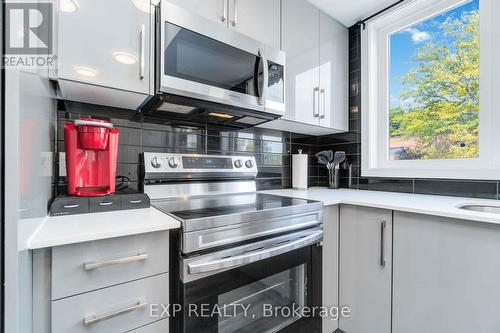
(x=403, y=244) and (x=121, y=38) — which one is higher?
(x=121, y=38)

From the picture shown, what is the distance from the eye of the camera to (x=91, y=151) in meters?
1.05

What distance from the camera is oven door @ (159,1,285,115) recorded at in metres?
1.08

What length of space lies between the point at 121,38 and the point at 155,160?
1.94 ft

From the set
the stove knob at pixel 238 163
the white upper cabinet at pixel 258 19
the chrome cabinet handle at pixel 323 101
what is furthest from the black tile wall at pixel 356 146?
the stove knob at pixel 238 163

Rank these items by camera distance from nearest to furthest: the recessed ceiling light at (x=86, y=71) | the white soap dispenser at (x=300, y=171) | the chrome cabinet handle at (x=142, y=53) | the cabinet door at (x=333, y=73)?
1. the recessed ceiling light at (x=86, y=71)
2. the chrome cabinet handle at (x=142, y=53)
3. the cabinet door at (x=333, y=73)
4. the white soap dispenser at (x=300, y=171)

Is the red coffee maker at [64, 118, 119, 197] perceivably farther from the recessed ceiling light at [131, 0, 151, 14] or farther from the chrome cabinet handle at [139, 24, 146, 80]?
the recessed ceiling light at [131, 0, 151, 14]

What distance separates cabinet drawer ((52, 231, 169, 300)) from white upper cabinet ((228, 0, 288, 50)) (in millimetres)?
1163

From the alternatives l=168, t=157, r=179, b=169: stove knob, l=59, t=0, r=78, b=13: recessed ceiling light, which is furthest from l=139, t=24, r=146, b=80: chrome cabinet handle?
l=168, t=157, r=179, b=169: stove knob

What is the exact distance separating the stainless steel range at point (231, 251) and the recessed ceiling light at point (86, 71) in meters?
0.47

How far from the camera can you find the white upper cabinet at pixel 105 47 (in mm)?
912

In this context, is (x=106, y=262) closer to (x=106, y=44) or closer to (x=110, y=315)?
(x=110, y=315)

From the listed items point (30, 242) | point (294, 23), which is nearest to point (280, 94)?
point (294, 23)

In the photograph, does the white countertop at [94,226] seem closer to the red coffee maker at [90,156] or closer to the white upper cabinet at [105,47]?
the red coffee maker at [90,156]

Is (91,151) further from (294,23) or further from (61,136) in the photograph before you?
(294,23)
